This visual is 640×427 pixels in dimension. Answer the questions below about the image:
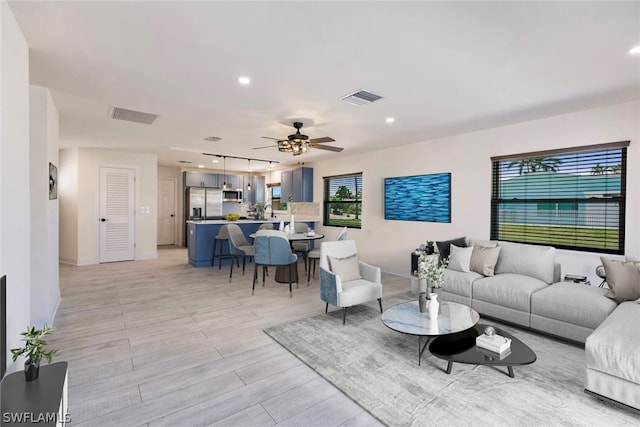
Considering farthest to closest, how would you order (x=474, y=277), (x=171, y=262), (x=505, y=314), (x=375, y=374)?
(x=171, y=262) → (x=474, y=277) → (x=505, y=314) → (x=375, y=374)

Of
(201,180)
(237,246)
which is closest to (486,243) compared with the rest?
(237,246)

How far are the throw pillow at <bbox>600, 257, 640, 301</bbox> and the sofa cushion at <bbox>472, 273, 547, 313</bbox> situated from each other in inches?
23.7

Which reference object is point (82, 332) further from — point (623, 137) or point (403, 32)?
point (623, 137)

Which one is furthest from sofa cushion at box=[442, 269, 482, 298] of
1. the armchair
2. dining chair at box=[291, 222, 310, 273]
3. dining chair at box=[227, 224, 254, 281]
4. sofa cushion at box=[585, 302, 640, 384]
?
dining chair at box=[227, 224, 254, 281]

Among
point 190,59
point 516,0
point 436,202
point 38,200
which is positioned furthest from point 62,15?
point 436,202

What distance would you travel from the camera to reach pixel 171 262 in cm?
725

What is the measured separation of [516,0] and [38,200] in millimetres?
4580

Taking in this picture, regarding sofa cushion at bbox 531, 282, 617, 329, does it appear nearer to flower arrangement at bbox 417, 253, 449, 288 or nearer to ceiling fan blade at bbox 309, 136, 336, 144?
flower arrangement at bbox 417, 253, 449, 288

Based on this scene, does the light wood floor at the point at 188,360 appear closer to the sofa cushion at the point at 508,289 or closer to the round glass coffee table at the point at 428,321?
the round glass coffee table at the point at 428,321

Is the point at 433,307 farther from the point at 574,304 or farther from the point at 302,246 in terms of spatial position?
the point at 302,246

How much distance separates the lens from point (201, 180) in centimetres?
987

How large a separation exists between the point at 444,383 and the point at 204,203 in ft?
29.5

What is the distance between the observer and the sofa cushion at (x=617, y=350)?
6.72 feet

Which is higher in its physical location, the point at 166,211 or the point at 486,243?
the point at 166,211
